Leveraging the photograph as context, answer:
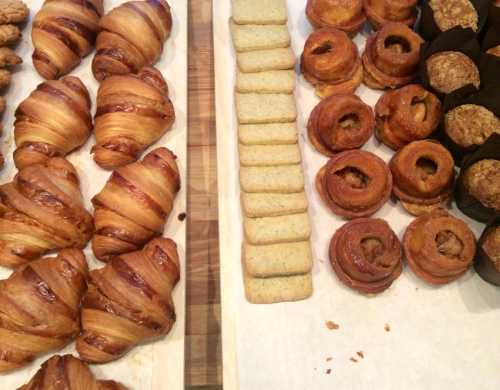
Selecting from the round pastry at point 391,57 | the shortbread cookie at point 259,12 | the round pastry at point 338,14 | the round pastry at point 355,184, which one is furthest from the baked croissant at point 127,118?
the round pastry at point 391,57

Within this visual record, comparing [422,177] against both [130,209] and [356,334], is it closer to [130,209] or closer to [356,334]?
[356,334]

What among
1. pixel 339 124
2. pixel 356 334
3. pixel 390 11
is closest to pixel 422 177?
pixel 339 124

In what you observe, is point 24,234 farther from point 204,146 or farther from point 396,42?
point 396,42

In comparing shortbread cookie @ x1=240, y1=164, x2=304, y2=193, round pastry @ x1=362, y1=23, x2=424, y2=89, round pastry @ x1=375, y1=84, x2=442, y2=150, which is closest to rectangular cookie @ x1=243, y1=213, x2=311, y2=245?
shortbread cookie @ x1=240, y1=164, x2=304, y2=193

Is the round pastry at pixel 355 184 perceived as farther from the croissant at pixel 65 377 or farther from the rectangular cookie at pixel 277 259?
the croissant at pixel 65 377

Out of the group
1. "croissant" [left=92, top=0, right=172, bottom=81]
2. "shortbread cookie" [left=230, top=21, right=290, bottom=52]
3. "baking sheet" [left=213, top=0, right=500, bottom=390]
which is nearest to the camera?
"baking sheet" [left=213, top=0, right=500, bottom=390]

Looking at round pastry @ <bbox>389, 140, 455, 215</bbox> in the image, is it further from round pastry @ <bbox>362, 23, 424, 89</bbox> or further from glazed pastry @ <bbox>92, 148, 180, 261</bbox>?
A: glazed pastry @ <bbox>92, 148, 180, 261</bbox>
